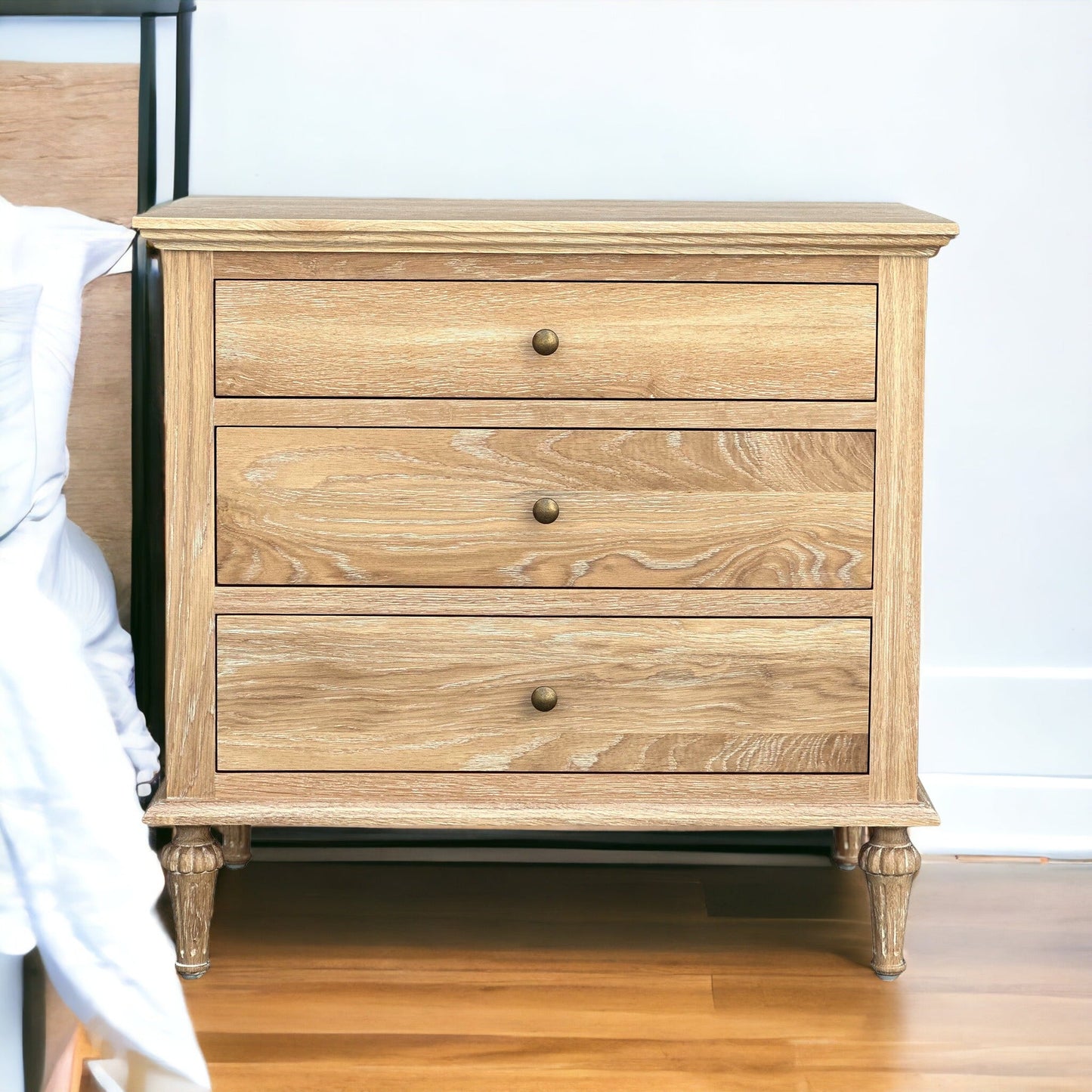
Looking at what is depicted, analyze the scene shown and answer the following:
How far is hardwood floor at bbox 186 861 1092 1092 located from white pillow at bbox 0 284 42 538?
0.57 metres

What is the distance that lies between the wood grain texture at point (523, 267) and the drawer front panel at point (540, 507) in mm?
154

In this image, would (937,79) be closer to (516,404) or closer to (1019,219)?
(1019,219)

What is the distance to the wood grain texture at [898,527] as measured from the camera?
1.20 metres

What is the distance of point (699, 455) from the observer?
1.21 meters

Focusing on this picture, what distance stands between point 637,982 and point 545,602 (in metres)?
0.44

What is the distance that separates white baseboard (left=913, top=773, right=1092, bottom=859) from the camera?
1.64 metres

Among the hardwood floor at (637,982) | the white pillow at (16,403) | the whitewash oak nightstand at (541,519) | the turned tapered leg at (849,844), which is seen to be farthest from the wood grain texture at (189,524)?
the turned tapered leg at (849,844)

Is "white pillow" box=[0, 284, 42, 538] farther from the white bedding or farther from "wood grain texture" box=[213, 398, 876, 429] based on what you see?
"wood grain texture" box=[213, 398, 876, 429]

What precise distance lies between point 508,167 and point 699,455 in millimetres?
575

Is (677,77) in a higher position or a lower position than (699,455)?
higher

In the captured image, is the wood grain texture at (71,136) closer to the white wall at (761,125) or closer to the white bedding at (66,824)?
the white wall at (761,125)

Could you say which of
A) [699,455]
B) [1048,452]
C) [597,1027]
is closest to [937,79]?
[1048,452]

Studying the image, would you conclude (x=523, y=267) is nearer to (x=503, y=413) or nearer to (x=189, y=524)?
(x=503, y=413)

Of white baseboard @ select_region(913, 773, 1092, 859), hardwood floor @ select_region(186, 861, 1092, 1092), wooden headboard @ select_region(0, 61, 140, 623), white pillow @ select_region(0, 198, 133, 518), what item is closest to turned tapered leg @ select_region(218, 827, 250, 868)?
hardwood floor @ select_region(186, 861, 1092, 1092)
